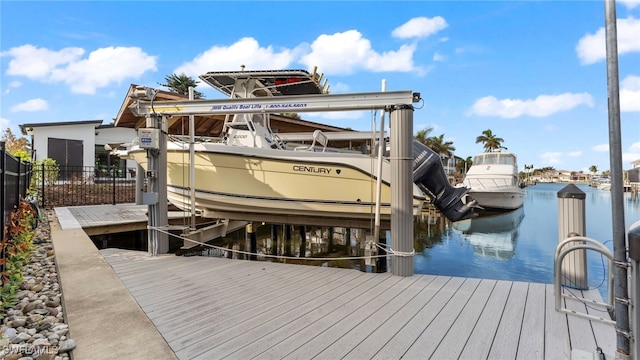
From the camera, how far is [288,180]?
5.59 m

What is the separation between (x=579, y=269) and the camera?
3201 mm

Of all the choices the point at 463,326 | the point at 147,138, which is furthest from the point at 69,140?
the point at 463,326

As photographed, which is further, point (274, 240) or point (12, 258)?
point (274, 240)

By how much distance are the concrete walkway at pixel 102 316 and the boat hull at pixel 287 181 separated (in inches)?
86.9

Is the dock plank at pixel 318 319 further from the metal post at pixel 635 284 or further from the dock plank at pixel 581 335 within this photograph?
the metal post at pixel 635 284

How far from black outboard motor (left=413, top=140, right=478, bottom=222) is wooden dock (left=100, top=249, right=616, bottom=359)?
7.24 ft

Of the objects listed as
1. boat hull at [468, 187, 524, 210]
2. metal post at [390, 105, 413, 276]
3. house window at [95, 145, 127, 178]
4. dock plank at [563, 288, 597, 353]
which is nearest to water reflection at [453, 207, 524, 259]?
boat hull at [468, 187, 524, 210]

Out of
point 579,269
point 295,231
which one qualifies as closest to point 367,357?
point 579,269

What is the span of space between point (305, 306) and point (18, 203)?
5152 millimetres

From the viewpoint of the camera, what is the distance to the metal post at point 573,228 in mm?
3162

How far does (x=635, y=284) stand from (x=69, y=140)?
19348 millimetres

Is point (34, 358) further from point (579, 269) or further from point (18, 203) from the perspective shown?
point (579, 269)

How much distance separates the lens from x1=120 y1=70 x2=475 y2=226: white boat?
215 inches

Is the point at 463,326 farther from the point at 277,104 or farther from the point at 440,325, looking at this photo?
the point at 277,104
